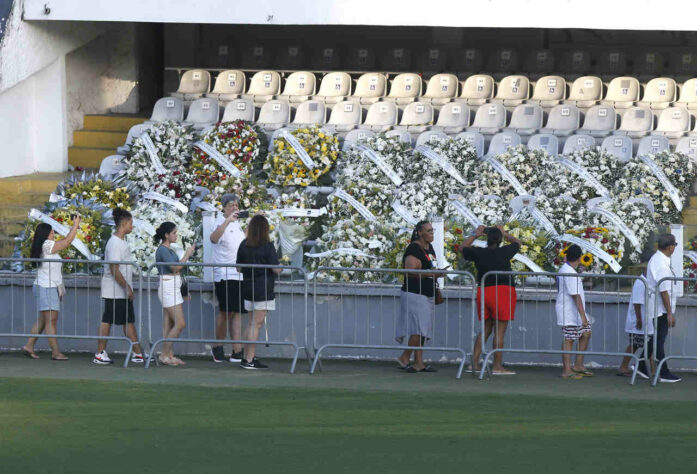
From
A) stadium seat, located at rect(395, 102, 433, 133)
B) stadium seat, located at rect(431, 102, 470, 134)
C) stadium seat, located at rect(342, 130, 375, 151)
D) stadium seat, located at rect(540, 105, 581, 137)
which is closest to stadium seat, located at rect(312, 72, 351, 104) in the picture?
stadium seat, located at rect(395, 102, 433, 133)

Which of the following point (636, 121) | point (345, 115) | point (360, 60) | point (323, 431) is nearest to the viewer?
point (323, 431)

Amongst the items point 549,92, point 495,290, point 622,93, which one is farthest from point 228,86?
point 495,290

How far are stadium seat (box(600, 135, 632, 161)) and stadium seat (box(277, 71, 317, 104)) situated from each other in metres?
5.02

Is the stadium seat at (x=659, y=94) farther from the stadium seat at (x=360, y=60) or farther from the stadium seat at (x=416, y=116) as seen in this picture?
the stadium seat at (x=360, y=60)

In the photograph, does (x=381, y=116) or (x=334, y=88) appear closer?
(x=381, y=116)

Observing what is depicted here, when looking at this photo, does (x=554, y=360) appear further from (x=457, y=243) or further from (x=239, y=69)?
(x=239, y=69)

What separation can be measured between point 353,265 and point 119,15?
6.12 meters

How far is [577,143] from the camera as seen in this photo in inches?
669

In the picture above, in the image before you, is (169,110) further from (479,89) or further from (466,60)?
(466,60)

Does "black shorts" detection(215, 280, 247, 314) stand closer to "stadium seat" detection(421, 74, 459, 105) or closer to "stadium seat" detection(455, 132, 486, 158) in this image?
"stadium seat" detection(455, 132, 486, 158)

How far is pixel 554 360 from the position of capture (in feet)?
41.0

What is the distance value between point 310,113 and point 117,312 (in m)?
7.13

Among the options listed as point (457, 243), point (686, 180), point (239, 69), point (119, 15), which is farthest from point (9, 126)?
point (686, 180)

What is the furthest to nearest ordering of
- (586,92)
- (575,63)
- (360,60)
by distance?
(360,60) → (575,63) → (586,92)
